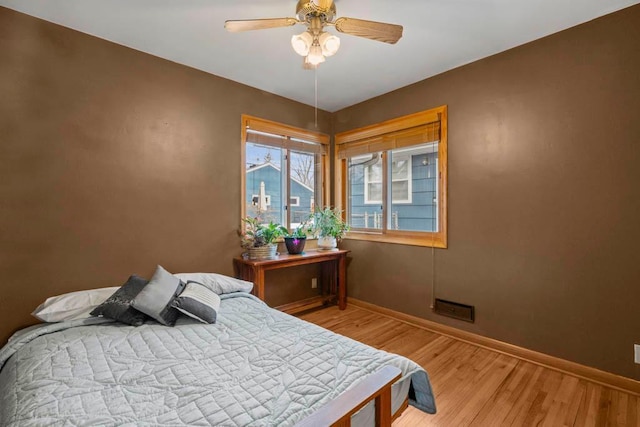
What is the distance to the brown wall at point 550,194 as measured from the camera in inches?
78.5

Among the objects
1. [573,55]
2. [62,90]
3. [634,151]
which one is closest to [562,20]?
[573,55]

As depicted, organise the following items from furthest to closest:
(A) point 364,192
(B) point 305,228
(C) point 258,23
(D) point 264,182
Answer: (A) point 364,192
(B) point 305,228
(D) point 264,182
(C) point 258,23

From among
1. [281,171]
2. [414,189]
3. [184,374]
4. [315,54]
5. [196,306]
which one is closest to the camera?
[184,374]

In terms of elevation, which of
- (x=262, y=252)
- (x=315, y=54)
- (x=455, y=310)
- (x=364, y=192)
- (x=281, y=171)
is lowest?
(x=455, y=310)

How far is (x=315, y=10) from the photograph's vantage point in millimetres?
1693

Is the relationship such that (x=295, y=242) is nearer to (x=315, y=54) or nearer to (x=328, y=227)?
(x=328, y=227)

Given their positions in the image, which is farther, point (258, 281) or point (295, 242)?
point (295, 242)

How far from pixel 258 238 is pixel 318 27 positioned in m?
1.97

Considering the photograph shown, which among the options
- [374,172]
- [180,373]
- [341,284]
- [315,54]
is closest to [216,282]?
[180,373]

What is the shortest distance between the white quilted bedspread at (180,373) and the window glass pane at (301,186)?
1971mm

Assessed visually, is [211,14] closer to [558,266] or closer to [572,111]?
[572,111]

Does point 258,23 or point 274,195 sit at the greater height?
point 258,23

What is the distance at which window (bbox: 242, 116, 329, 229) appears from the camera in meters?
3.28

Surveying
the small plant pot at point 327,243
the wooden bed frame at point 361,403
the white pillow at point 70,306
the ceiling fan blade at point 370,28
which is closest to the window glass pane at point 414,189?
the small plant pot at point 327,243
